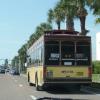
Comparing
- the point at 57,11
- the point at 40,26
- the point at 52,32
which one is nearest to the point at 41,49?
the point at 52,32

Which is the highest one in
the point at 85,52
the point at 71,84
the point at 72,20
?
the point at 72,20

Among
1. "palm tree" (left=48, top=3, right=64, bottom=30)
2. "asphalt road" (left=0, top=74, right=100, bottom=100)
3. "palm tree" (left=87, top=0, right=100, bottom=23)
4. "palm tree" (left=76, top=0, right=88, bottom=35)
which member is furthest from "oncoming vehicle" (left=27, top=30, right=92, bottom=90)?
"palm tree" (left=48, top=3, right=64, bottom=30)

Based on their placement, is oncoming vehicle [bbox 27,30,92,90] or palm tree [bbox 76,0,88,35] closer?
oncoming vehicle [bbox 27,30,92,90]

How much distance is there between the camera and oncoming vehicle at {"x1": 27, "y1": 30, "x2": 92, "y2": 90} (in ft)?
90.7

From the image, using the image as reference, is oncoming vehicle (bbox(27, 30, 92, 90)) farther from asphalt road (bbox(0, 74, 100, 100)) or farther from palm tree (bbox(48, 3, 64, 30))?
palm tree (bbox(48, 3, 64, 30))

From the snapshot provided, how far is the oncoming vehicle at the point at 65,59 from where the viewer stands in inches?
1089

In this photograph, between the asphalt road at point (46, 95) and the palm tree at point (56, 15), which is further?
the palm tree at point (56, 15)

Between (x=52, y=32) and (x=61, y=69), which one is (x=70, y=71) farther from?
(x=52, y=32)

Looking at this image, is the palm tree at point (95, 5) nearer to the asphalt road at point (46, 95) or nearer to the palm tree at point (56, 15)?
the asphalt road at point (46, 95)

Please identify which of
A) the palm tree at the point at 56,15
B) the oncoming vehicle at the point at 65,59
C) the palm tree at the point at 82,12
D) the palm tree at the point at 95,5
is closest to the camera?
the oncoming vehicle at the point at 65,59

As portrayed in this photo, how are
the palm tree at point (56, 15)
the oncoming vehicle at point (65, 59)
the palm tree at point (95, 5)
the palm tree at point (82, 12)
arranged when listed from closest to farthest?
the oncoming vehicle at point (65, 59)
the palm tree at point (95, 5)
the palm tree at point (82, 12)
the palm tree at point (56, 15)

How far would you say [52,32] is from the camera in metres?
29.0

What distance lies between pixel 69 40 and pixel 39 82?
334 centimetres

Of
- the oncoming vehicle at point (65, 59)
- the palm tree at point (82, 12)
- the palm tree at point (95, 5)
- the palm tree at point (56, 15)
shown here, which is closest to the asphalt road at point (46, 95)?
the oncoming vehicle at point (65, 59)
